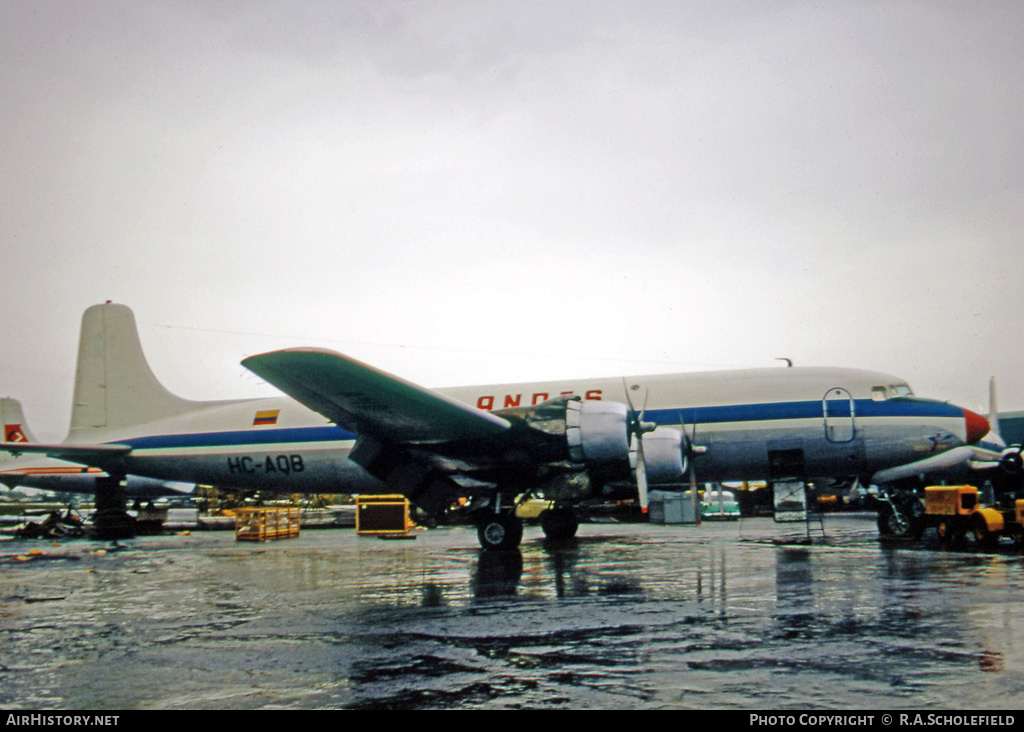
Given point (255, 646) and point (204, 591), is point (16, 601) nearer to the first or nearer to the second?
point (204, 591)

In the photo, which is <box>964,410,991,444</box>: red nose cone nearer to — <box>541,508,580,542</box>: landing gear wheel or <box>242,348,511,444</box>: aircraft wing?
<box>541,508,580,542</box>: landing gear wheel

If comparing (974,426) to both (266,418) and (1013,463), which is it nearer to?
(1013,463)

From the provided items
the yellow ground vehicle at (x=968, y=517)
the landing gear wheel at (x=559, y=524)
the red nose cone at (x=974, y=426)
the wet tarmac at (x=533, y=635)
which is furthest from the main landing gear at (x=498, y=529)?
the red nose cone at (x=974, y=426)

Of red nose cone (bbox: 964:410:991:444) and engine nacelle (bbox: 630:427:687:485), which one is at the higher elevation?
red nose cone (bbox: 964:410:991:444)

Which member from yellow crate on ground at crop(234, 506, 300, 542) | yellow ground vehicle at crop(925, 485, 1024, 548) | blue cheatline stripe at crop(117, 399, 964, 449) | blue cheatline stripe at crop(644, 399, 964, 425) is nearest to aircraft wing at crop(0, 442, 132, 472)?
yellow crate on ground at crop(234, 506, 300, 542)

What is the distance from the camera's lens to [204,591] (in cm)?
1155

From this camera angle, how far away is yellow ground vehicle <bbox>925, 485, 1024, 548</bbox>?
15.5m

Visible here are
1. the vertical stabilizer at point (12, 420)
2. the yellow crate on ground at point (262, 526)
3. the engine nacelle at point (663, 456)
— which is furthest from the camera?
the vertical stabilizer at point (12, 420)

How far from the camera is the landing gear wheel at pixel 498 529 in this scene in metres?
16.5

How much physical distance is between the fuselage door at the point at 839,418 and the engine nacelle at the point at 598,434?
594 centimetres

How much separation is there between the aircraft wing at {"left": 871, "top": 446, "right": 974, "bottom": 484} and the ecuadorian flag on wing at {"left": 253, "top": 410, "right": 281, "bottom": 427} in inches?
623

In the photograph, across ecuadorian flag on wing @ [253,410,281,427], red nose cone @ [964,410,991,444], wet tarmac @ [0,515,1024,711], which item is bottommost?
wet tarmac @ [0,515,1024,711]

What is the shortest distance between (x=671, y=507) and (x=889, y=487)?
42.8 ft

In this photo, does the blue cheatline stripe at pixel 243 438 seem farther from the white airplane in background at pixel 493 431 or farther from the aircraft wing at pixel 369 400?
the aircraft wing at pixel 369 400
